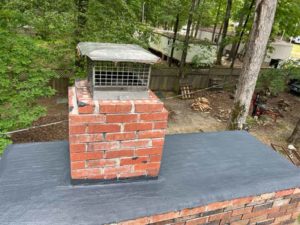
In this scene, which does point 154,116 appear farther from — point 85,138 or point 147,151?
point 85,138

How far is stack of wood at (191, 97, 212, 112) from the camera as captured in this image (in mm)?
12148

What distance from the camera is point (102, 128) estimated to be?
6.75ft

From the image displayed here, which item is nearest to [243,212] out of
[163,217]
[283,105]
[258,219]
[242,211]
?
[242,211]

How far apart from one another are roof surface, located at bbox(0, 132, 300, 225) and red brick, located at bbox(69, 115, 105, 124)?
0.65 metres

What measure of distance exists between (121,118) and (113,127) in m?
0.10

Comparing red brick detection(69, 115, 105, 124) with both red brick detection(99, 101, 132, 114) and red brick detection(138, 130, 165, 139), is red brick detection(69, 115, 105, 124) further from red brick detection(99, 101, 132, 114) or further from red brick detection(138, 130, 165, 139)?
red brick detection(138, 130, 165, 139)

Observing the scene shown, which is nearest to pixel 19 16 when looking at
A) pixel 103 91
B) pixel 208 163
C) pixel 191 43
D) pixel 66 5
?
pixel 66 5

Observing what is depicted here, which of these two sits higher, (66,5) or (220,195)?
(66,5)

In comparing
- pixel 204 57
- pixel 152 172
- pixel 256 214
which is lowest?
pixel 204 57

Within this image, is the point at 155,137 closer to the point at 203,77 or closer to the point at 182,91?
the point at 182,91

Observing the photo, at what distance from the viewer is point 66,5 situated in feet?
25.3

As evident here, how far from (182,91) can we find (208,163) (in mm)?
10847

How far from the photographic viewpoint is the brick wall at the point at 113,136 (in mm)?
2014

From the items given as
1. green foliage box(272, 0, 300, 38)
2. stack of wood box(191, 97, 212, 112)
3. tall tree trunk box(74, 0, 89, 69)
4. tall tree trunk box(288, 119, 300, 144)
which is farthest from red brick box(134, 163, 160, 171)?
green foliage box(272, 0, 300, 38)
